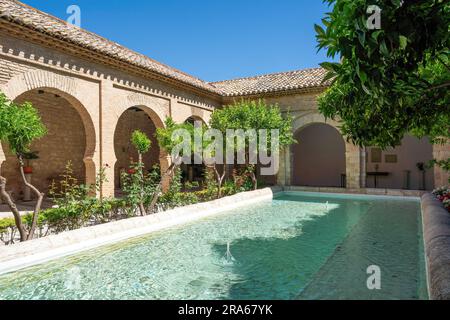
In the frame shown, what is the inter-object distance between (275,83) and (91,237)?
13215 millimetres

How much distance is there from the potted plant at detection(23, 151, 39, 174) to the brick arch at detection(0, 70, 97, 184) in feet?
10.7

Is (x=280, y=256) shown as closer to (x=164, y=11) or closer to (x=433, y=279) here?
(x=433, y=279)

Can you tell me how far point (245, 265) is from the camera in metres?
5.02

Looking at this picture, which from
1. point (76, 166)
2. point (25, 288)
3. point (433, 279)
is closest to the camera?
point (433, 279)

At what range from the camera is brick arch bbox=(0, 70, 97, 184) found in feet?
24.5

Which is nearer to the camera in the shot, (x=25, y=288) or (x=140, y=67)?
(x=25, y=288)

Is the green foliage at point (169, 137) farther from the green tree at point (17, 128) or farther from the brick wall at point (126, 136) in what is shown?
the brick wall at point (126, 136)

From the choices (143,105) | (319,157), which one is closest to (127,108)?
(143,105)

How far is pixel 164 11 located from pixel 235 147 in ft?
18.5

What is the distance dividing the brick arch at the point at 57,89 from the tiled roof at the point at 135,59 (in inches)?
43.0

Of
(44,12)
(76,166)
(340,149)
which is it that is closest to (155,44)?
(44,12)

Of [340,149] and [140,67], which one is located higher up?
[140,67]

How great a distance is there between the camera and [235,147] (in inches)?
488

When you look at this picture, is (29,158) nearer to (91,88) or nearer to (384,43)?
(91,88)
